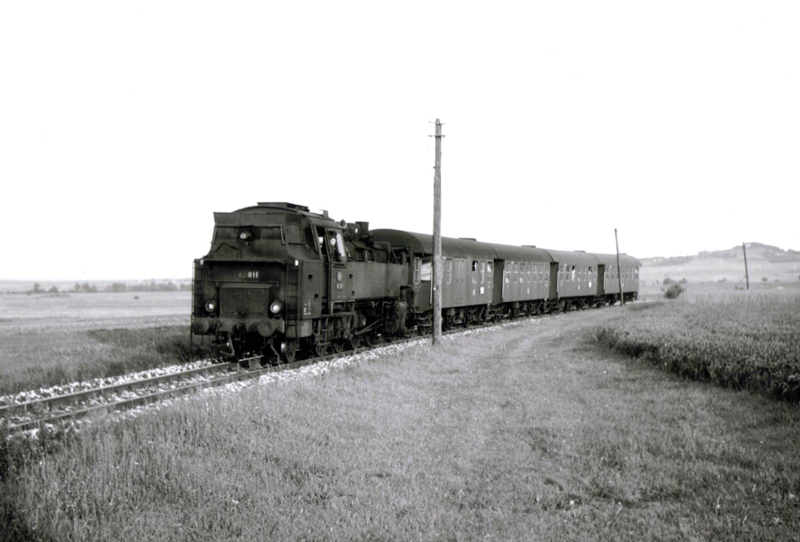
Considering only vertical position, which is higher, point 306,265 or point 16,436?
point 306,265

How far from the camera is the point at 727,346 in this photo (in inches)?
545

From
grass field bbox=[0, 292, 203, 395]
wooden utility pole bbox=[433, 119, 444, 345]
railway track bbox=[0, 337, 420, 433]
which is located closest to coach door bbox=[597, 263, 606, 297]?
wooden utility pole bbox=[433, 119, 444, 345]

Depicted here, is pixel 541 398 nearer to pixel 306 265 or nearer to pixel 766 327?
pixel 306 265

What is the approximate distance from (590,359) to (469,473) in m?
9.22

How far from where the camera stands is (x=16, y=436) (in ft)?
22.7

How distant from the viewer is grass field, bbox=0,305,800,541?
5.61 meters

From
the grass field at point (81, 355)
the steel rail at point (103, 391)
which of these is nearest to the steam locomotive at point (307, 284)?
the steel rail at point (103, 391)

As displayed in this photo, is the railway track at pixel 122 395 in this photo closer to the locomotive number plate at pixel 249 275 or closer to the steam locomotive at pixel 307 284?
the steam locomotive at pixel 307 284

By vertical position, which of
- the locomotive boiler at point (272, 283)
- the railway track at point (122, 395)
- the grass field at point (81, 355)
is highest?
the locomotive boiler at point (272, 283)

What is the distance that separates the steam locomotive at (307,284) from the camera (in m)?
13.0

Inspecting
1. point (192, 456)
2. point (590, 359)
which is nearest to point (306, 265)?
point (192, 456)

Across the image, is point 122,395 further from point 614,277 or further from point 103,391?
point 614,277

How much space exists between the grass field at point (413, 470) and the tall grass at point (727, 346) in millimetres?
767

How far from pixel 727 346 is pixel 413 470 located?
32.4 ft
